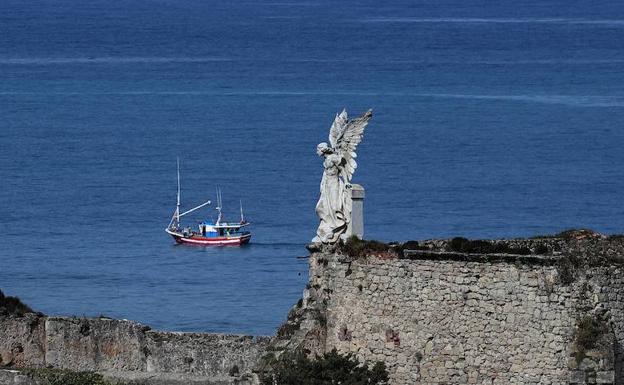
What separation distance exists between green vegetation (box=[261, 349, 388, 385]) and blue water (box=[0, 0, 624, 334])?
3256cm

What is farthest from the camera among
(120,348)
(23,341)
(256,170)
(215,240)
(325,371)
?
(256,170)

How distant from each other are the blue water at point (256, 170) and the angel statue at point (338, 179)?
32.0 metres

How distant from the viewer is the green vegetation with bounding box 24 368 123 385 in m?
33.8

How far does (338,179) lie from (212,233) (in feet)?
228

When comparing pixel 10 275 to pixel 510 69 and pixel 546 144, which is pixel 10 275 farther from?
pixel 510 69

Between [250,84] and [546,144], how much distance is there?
5178 centimetres

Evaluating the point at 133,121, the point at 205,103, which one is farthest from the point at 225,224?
the point at 205,103

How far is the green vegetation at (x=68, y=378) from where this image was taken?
33781 mm

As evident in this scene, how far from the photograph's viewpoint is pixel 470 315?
29.0 m

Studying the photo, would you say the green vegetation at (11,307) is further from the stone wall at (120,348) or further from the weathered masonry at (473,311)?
the weathered masonry at (473,311)

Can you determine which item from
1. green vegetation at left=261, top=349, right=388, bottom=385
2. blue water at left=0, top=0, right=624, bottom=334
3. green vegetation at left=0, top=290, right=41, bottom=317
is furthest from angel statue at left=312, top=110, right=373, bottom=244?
blue water at left=0, top=0, right=624, bottom=334

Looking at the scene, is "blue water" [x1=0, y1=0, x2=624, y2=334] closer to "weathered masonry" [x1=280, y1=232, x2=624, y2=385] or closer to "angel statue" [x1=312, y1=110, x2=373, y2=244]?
"angel statue" [x1=312, y1=110, x2=373, y2=244]

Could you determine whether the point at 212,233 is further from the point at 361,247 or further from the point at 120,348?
the point at 361,247

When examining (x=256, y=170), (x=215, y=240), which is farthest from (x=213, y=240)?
(x=256, y=170)
